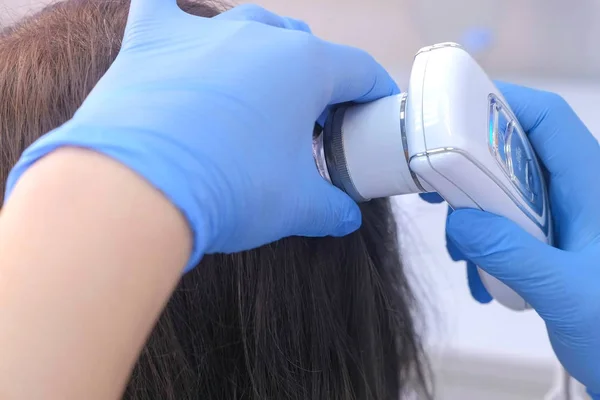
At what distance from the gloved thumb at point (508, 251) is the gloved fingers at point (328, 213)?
9cm

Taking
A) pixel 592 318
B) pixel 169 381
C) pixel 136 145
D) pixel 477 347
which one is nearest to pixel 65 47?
pixel 136 145

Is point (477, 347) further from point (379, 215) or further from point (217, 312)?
point (217, 312)

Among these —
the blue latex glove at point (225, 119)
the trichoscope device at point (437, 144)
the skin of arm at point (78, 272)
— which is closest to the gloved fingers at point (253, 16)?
the blue latex glove at point (225, 119)

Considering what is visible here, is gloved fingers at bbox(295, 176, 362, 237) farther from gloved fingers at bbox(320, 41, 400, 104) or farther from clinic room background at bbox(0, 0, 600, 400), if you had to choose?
clinic room background at bbox(0, 0, 600, 400)

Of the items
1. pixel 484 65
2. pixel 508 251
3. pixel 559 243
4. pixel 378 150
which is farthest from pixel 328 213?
pixel 484 65

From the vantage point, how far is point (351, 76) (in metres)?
0.51

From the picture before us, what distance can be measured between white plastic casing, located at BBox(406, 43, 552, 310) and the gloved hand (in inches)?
0.9

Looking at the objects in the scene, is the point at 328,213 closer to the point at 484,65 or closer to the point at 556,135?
the point at 556,135

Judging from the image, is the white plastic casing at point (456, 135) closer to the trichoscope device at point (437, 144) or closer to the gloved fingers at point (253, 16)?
the trichoscope device at point (437, 144)

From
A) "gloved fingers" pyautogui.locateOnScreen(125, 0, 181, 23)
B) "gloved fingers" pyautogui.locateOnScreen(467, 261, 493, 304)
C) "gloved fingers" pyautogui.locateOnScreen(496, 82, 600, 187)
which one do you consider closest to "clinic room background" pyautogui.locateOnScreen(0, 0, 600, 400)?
"gloved fingers" pyautogui.locateOnScreen(467, 261, 493, 304)

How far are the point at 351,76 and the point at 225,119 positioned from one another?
15 cm

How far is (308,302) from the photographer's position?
1.70 ft

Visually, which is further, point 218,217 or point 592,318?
point 592,318

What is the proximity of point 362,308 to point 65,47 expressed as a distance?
0.36 metres
